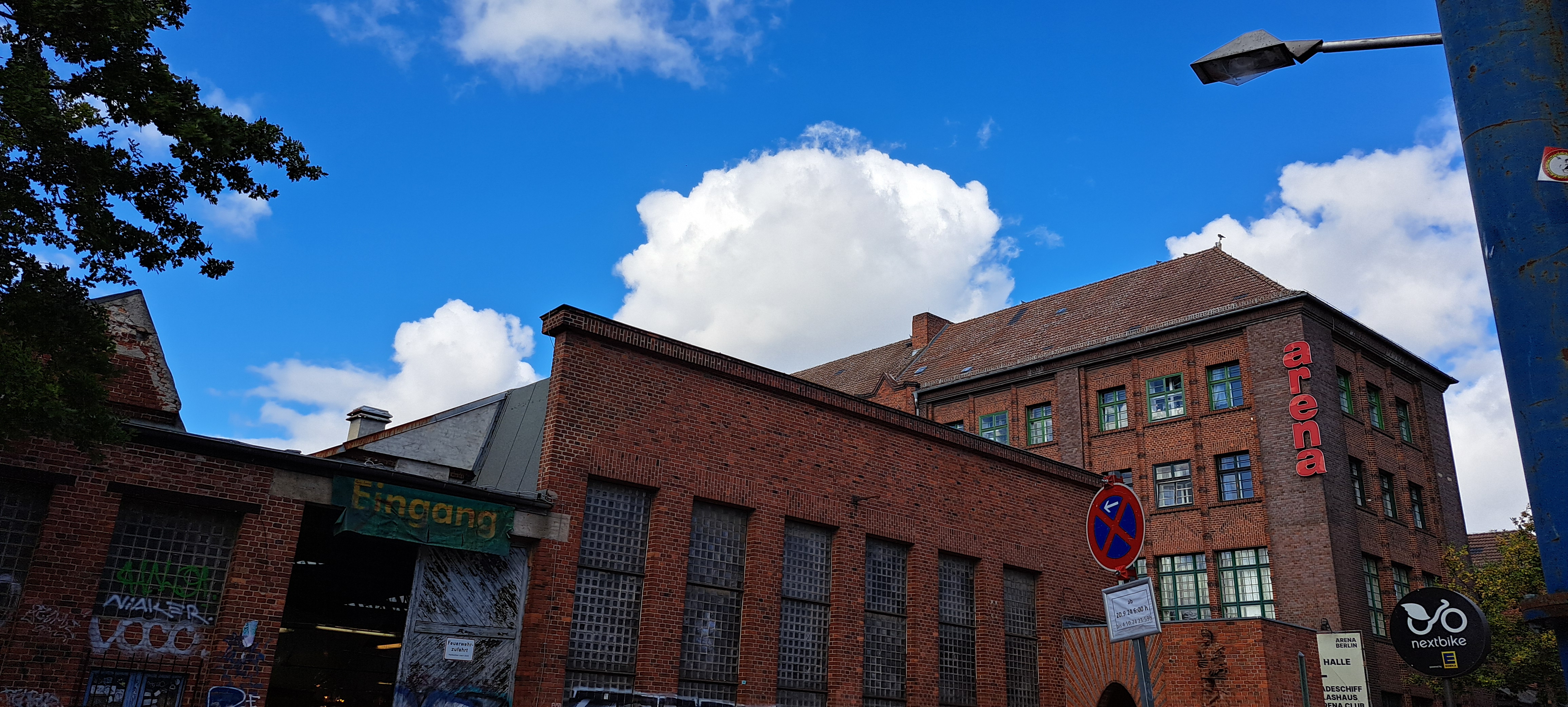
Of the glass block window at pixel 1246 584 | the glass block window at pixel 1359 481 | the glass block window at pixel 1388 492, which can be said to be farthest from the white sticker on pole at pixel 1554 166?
the glass block window at pixel 1388 492

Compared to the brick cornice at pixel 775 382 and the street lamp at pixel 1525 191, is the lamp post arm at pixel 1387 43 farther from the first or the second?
the brick cornice at pixel 775 382

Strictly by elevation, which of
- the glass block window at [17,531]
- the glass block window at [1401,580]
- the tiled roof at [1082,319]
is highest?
the tiled roof at [1082,319]

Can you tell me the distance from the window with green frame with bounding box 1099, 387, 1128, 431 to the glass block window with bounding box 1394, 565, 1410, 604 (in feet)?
28.7

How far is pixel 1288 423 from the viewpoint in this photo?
29484 mm

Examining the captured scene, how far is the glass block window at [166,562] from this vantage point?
11.5m

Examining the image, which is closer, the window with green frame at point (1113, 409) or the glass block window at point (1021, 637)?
the glass block window at point (1021, 637)

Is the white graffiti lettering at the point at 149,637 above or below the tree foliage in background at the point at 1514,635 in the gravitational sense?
below

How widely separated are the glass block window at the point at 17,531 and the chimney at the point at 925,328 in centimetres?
3667

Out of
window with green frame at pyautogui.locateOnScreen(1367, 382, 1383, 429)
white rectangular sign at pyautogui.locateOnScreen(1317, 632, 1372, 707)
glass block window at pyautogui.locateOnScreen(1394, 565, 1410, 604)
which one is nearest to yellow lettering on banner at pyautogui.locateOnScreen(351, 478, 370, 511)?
white rectangular sign at pyautogui.locateOnScreen(1317, 632, 1372, 707)

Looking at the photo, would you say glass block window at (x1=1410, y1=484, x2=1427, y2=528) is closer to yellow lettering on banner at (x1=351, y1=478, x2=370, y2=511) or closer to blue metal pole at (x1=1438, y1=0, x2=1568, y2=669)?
blue metal pole at (x1=1438, y1=0, x2=1568, y2=669)

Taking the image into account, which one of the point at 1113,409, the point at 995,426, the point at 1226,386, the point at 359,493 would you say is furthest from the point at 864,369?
the point at 359,493

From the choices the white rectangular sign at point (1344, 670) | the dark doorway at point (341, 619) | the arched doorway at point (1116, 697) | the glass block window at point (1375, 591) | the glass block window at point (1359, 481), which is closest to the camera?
the dark doorway at point (341, 619)

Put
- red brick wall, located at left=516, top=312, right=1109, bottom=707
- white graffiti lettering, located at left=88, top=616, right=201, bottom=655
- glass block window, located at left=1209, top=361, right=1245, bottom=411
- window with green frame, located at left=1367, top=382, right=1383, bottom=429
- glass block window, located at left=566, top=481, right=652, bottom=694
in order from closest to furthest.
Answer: white graffiti lettering, located at left=88, top=616, right=201, bottom=655 < glass block window, located at left=566, top=481, right=652, bottom=694 < red brick wall, located at left=516, top=312, right=1109, bottom=707 < glass block window, located at left=1209, top=361, right=1245, bottom=411 < window with green frame, located at left=1367, top=382, right=1383, bottom=429

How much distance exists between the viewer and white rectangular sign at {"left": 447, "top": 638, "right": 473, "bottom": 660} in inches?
540
